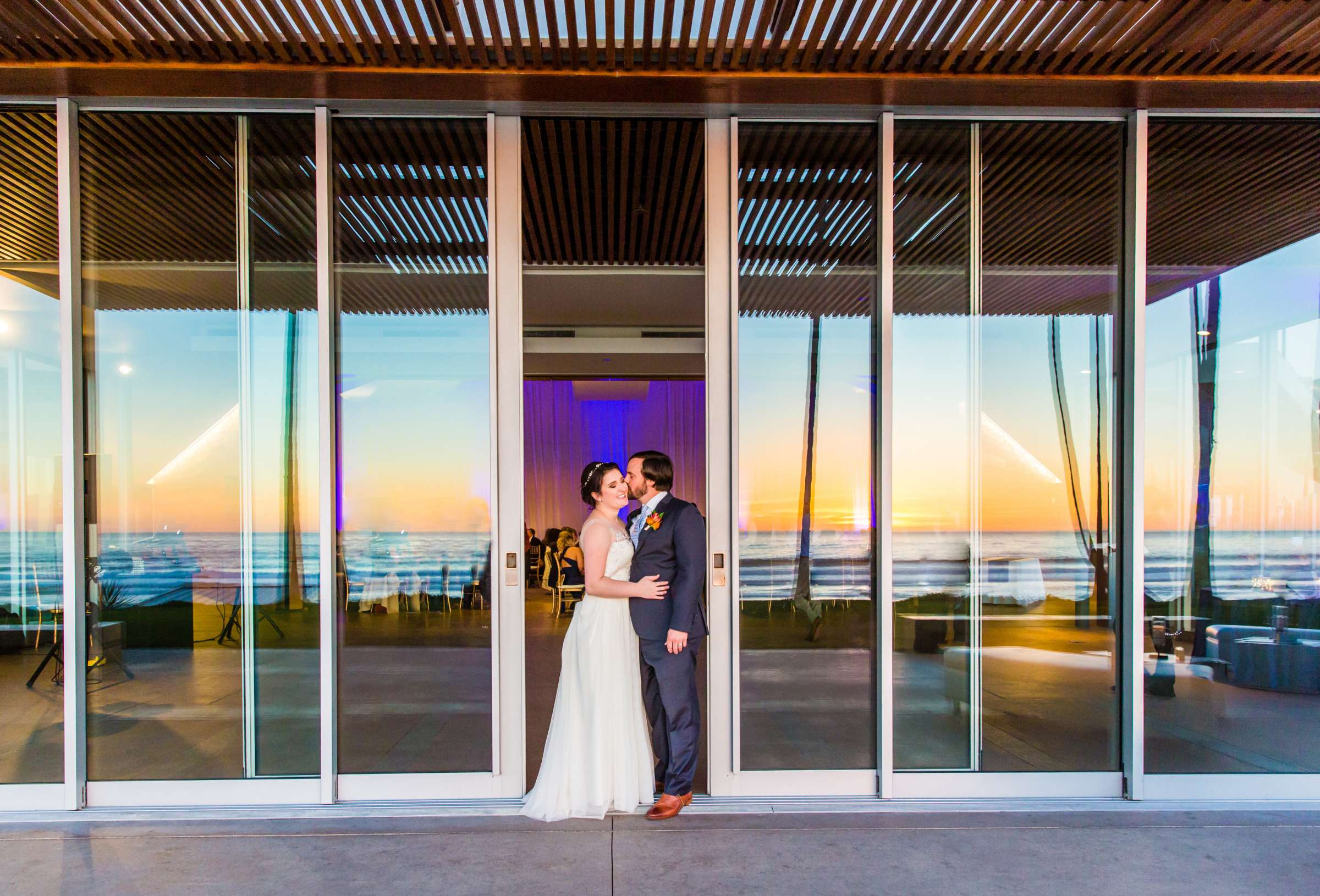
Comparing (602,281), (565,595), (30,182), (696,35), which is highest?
(696,35)

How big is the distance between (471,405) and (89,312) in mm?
2036

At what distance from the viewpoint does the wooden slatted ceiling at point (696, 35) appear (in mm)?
3500

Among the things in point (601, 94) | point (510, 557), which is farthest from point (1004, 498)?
point (601, 94)

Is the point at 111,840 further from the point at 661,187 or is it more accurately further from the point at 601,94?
Answer: the point at 661,187

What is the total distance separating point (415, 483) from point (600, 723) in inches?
61.3

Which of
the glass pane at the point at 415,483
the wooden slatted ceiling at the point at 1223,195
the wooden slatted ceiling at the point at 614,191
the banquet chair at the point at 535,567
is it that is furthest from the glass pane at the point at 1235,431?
the banquet chair at the point at 535,567

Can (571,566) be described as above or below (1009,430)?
below

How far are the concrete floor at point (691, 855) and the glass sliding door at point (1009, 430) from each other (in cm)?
66

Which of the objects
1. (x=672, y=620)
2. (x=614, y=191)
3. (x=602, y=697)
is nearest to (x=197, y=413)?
(x=602, y=697)

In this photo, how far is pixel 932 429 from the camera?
4523 mm

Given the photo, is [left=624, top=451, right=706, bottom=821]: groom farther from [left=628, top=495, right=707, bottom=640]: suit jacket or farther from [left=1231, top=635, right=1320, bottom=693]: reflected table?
[left=1231, top=635, right=1320, bottom=693]: reflected table

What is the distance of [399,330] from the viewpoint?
14.6 ft

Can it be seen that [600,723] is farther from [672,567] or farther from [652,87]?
[652,87]

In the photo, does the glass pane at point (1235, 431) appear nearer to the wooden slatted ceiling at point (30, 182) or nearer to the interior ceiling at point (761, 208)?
the interior ceiling at point (761, 208)
